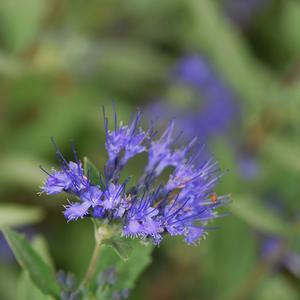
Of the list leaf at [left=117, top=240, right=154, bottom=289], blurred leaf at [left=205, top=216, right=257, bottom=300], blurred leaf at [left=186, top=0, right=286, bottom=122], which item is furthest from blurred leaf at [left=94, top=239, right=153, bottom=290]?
blurred leaf at [left=186, top=0, right=286, bottom=122]

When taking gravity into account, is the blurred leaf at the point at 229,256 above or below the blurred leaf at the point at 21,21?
below

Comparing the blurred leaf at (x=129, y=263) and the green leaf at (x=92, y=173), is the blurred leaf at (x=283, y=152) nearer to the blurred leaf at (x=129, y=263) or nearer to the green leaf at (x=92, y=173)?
the blurred leaf at (x=129, y=263)

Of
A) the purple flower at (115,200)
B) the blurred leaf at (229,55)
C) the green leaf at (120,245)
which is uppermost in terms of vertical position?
the blurred leaf at (229,55)

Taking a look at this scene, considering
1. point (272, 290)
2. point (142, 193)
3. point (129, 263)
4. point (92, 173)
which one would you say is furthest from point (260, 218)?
point (92, 173)

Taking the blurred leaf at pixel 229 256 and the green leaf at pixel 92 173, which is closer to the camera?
the green leaf at pixel 92 173

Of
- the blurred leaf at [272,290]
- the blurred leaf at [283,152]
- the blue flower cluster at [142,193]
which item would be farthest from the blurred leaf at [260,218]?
the blue flower cluster at [142,193]

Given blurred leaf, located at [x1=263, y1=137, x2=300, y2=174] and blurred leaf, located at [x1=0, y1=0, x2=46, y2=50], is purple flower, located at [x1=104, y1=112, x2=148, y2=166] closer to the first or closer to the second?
blurred leaf, located at [x1=263, y1=137, x2=300, y2=174]

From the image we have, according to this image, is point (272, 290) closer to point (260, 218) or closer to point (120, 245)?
point (260, 218)
